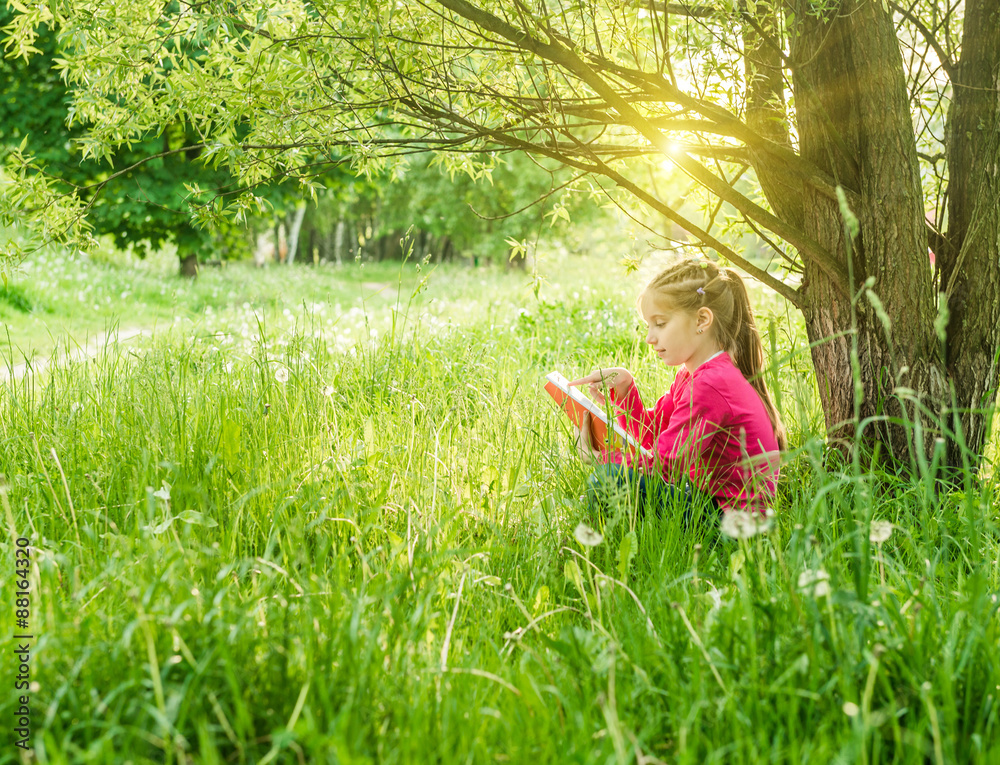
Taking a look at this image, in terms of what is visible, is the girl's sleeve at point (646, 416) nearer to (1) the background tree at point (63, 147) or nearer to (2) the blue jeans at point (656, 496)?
(2) the blue jeans at point (656, 496)

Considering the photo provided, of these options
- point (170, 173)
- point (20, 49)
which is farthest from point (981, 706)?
point (170, 173)

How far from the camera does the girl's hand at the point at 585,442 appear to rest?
2.90 m

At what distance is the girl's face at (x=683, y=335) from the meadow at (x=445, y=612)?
611 millimetres

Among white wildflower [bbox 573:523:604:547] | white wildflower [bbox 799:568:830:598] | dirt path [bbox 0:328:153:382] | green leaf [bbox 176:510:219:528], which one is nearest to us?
white wildflower [bbox 799:568:830:598]

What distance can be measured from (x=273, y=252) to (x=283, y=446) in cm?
3219

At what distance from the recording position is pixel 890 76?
108 inches

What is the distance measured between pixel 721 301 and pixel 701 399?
0.50 metres

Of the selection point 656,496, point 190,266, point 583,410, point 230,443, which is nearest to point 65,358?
point 230,443

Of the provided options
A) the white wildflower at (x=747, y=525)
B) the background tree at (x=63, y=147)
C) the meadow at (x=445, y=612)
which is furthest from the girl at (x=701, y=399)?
the background tree at (x=63, y=147)

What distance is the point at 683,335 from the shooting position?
118 inches

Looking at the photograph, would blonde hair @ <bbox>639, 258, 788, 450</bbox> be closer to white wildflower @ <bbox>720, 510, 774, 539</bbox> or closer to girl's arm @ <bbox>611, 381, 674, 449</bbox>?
girl's arm @ <bbox>611, 381, 674, 449</bbox>

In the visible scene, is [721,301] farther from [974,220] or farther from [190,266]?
[190,266]

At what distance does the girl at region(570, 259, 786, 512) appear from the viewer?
2639 mm

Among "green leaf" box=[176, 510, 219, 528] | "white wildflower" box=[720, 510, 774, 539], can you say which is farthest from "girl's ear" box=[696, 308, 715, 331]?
"green leaf" box=[176, 510, 219, 528]
